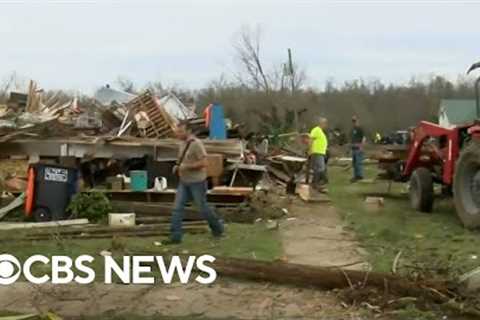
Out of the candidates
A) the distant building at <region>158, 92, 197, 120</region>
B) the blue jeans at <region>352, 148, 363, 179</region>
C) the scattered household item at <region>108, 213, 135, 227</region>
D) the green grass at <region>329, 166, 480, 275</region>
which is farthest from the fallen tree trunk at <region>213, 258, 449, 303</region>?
the blue jeans at <region>352, 148, 363, 179</region>

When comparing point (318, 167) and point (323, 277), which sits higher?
point (318, 167)

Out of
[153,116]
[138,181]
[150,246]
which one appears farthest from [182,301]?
[153,116]

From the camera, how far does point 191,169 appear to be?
10.8 m

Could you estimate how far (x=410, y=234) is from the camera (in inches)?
450

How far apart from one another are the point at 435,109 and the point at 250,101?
14.1 m

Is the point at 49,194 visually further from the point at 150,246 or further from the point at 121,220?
the point at 150,246

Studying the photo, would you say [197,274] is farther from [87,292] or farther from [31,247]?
[31,247]

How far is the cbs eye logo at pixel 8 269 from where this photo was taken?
8327mm

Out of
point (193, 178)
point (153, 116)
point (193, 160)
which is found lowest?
point (193, 178)

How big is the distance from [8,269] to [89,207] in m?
4.29

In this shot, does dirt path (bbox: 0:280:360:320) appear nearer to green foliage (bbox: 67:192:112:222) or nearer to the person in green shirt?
green foliage (bbox: 67:192:112:222)

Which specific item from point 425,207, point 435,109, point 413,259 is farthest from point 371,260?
point 435,109

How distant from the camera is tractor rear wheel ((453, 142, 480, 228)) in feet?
38.5

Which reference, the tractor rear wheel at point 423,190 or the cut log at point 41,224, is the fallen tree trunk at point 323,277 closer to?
the cut log at point 41,224
